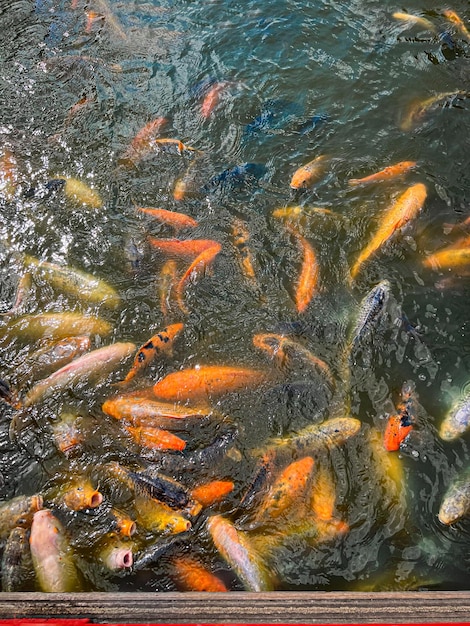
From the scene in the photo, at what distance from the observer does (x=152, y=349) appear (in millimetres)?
3986

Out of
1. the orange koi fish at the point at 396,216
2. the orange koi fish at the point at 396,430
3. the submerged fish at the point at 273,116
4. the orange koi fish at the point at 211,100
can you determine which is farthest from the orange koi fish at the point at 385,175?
the orange koi fish at the point at 396,430

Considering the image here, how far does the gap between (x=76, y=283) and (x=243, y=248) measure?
1507mm

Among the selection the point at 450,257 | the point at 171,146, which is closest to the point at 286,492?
the point at 450,257

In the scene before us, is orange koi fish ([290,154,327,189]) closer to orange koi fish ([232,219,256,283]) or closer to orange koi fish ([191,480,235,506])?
orange koi fish ([232,219,256,283])

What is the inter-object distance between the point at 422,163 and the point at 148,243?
2.88 m

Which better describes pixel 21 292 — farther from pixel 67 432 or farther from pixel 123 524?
pixel 123 524

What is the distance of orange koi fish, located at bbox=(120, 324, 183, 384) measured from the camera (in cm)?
393

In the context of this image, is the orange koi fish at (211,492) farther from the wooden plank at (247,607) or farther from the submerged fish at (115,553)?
the wooden plank at (247,607)

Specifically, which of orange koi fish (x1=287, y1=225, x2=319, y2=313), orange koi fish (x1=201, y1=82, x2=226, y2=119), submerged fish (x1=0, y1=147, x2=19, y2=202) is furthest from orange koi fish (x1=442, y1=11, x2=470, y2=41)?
submerged fish (x1=0, y1=147, x2=19, y2=202)

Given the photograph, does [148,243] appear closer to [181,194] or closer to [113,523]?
[181,194]

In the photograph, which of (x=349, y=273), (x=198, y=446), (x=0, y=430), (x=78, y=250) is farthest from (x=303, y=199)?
(x=0, y=430)

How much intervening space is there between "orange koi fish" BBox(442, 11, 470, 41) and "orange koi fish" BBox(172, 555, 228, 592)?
683 cm

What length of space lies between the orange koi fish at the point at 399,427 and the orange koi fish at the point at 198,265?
1.86 m

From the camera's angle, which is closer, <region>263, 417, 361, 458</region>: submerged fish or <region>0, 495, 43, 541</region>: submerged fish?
<region>0, 495, 43, 541</region>: submerged fish
